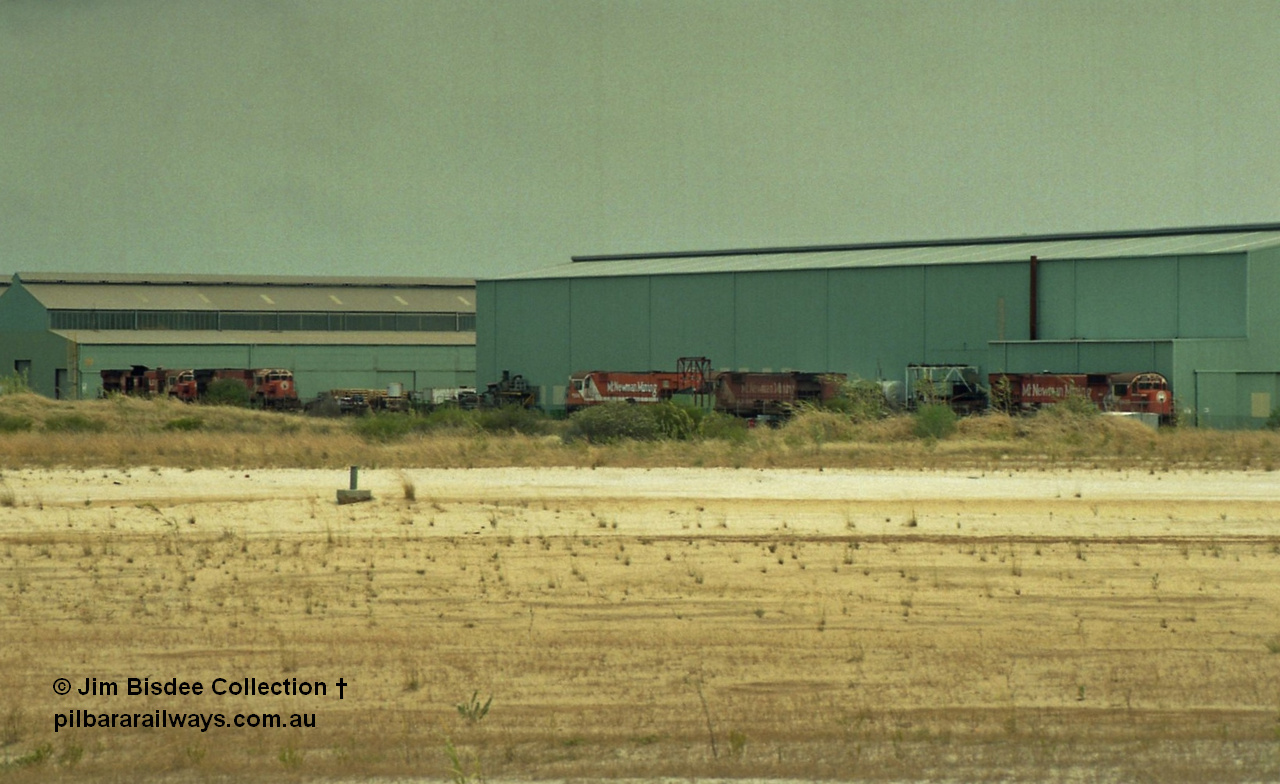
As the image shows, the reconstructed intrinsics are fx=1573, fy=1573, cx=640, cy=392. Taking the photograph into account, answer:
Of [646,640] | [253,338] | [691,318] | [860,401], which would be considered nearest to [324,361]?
[253,338]

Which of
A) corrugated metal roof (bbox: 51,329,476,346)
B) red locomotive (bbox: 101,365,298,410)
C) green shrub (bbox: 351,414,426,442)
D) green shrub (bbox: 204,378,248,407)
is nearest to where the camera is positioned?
green shrub (bbox: 351,414,426,442)

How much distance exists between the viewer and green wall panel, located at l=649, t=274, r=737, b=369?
259 ft

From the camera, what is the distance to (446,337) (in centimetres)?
10819

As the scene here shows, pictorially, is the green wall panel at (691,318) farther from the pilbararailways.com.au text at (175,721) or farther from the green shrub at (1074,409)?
the pilbararailways.com.au text at (175,721)

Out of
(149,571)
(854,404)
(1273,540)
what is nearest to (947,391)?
(854,404)

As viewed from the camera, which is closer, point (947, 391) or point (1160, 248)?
point (947, 391)

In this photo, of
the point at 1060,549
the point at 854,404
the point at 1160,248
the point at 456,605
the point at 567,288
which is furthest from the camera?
the point at 567,288

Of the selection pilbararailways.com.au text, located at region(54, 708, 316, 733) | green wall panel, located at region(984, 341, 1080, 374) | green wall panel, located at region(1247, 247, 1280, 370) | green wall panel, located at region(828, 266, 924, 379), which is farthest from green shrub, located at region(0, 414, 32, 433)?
green wall panel, located at region(1247, 247, 1280, 370)

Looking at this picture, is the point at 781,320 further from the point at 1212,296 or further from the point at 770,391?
the point at 1212,296

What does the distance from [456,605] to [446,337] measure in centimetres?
8989

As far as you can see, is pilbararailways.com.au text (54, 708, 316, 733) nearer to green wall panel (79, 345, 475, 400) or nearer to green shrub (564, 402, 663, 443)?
green shrub (564, 402, 663, 443)

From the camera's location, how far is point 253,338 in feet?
336

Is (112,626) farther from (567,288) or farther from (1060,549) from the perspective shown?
(567,288)

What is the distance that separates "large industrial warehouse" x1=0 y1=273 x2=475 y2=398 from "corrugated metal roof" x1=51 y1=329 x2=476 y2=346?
8 cm
